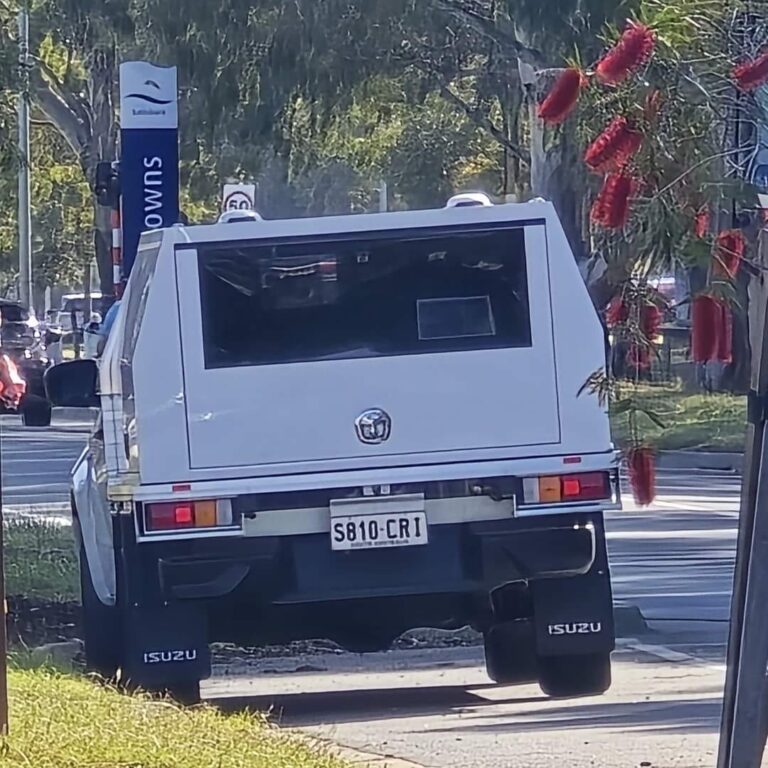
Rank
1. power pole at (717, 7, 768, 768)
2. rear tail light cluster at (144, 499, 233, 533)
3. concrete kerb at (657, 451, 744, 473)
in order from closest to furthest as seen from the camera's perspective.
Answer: power pole at (717, 7, 768, 768), rear tail light cluster at (144, 499, 233, 533), concrete kerb at (657, 451, 744, 473)

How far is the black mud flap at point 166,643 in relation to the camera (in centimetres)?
921

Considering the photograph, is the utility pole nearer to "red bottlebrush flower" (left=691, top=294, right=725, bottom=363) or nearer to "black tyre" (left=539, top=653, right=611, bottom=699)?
"black tyre" (left=539, top=653, right=611, bottom=699)

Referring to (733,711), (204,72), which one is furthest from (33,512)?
(733,711)

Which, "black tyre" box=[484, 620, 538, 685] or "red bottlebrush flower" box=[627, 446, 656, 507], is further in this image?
"black tyre" box=[484, 620, 538, 685]

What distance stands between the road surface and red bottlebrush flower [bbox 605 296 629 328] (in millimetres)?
3815

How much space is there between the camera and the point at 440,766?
841 centimetres

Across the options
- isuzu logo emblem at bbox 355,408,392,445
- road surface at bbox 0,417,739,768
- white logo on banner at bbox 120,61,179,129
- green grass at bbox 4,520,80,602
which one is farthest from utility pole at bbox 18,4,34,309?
isuzu logo emblem at bbox 355,408,392,445

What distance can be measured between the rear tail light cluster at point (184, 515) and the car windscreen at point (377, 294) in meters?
0.73

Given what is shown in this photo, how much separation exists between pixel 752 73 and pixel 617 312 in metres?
0.66

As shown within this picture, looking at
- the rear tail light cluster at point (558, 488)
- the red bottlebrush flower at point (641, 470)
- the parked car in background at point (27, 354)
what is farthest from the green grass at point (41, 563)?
the parked car in background at point (27, 354)

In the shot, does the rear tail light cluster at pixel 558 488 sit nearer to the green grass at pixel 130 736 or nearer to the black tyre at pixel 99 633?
the green grass at pixel 130 736

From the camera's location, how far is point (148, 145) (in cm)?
1692

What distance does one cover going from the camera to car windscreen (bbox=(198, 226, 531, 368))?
9.21 m

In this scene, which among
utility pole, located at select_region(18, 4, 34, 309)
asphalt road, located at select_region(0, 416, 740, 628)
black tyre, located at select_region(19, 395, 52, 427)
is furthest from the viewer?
black tyre, located at select_region(19, 395, 52, 427)
